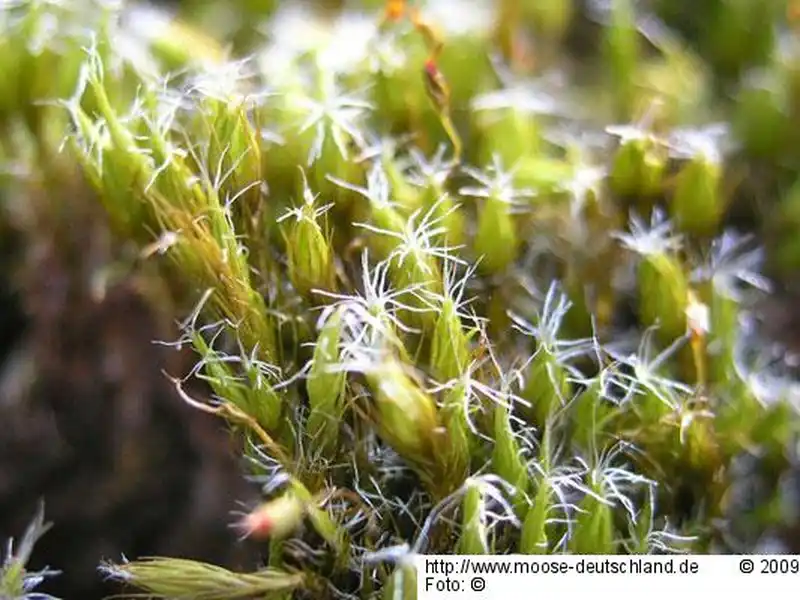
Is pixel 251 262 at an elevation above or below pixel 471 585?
above

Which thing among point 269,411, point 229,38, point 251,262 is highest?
point 229,38

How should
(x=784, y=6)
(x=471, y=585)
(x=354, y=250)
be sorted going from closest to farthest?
1. (x=471, y=585)
2. (x=354, y=250)
3. (x=784, y=6)

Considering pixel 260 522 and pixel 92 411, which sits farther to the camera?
pixel 92 411

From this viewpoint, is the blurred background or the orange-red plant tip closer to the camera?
the orange-red plant tip

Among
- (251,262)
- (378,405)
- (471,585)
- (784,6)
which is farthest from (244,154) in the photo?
(784,6)

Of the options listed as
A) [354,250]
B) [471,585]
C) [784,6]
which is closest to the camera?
[471,585]

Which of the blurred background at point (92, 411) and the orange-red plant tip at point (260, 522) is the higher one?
the blurred background at point (92, 411)

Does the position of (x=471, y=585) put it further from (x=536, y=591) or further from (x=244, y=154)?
(x=244, y=154)

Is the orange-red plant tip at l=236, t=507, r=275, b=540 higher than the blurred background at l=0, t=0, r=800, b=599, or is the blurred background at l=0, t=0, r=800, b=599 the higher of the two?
the blurred background at l=0, t=0, r=800, b=599

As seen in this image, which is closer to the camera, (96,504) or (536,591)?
(536,591)

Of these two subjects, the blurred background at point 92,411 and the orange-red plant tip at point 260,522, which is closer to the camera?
the orange-red plant tip at point 260,522
